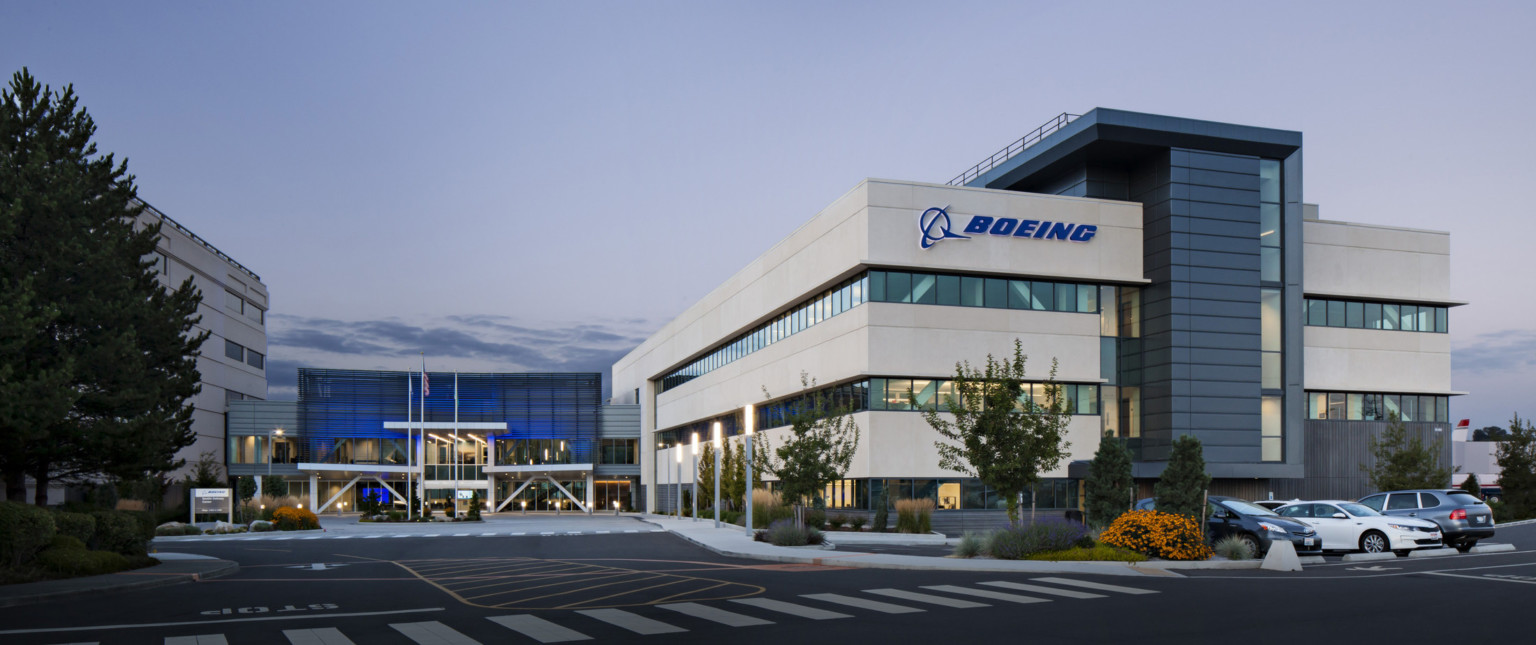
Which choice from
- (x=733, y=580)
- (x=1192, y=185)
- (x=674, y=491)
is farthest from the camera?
(x=674, y=491)

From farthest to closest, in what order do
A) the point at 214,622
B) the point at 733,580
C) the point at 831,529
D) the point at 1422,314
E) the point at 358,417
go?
the point at 358,417
the point at 1422,314
the point at 831,529
the point at 733,580
the point at 214,622

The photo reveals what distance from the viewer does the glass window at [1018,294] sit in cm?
4553

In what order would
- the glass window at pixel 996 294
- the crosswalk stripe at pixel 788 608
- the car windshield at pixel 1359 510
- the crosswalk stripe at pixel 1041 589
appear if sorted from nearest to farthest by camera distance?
the crosswalk stripe at pixel 788 608, the crosswalk stripe at pixel 1041 589, the car windshield at pixel 1359 510, the glass window at pixel 996 294

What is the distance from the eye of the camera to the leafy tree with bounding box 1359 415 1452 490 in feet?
145

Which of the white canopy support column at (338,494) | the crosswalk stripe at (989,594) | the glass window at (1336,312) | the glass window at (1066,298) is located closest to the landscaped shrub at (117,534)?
the crosswalk stripe at (989,594)

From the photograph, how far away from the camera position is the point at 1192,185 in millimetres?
45719

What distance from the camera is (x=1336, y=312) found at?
167ft

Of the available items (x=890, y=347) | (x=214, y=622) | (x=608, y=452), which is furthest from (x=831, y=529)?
(x=608, y=452)

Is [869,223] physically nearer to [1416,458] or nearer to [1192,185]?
[1192,185]

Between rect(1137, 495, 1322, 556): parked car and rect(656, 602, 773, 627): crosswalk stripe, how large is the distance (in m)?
15.8

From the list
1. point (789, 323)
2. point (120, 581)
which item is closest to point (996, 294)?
point (789, 323)

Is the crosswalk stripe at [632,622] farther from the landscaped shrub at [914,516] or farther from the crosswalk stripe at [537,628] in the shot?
the landscaped shrub at [914,516]

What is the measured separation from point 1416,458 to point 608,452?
57965 millimetres

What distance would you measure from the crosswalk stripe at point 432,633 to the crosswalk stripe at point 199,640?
85.0 inches
